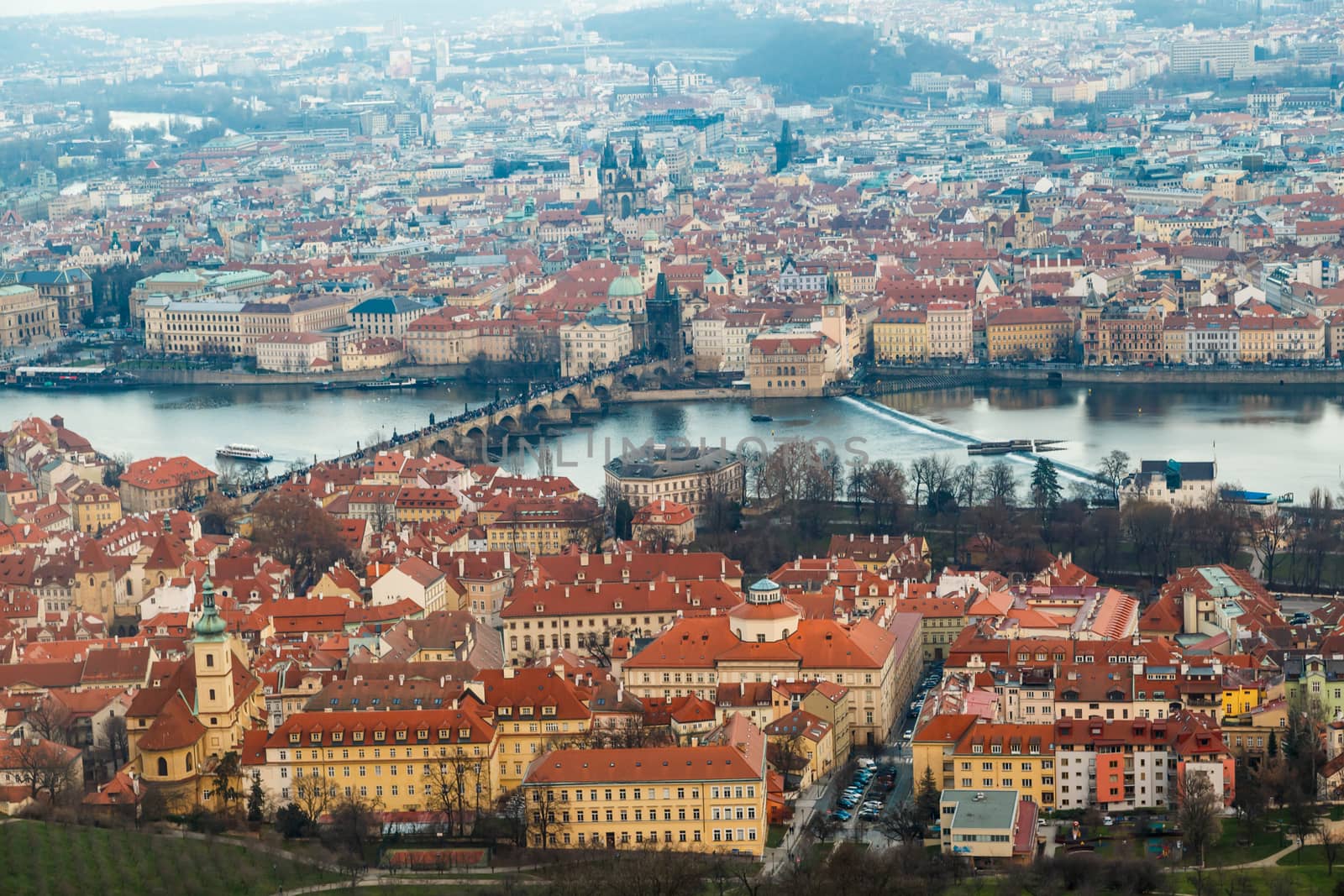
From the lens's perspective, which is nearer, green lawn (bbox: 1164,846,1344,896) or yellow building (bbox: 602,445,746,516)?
green lawn (bbox: 1164,846,1344,896)

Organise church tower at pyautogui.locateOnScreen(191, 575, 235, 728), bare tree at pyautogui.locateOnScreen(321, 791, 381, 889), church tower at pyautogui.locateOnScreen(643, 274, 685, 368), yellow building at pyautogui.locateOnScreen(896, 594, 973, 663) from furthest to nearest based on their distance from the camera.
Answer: church tower at pyautogui.locateOnScreen(643, 274, 685, 368), yellow building at pyautogui.locateOnScreen(896, 594, 973, 663), church tower at pyautogui.locateOnScreen(191, 575, 235, 728), bare tree at pyautogui.locateOnScreen(321, 791, 381, 889)

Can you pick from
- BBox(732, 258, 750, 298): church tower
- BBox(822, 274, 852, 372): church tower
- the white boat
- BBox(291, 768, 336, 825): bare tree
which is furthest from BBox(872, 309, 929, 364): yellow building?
BBox(291, 768, 336, 825): bare tree

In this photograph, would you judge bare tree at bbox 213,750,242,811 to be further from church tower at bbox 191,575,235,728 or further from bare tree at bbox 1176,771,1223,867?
bare tree at bbox 1176,771,1223,867

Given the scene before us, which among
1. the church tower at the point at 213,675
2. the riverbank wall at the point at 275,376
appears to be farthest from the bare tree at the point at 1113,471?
the riverbank wall at the point at 275,376

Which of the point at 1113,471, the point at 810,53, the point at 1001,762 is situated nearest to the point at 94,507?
the point at 1113,471

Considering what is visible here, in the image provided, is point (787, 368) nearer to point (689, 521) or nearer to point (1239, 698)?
point (689, 521)

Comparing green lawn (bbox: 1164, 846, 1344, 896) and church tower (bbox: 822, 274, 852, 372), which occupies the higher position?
green lawn (bbox: 1164, 846, 1344, 896)

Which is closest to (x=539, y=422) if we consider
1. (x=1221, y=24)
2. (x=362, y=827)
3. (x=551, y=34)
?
(x=362, y=827)

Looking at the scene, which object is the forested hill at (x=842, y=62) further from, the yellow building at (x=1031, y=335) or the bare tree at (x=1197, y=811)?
the bare tree at (x=1197, y=811)
